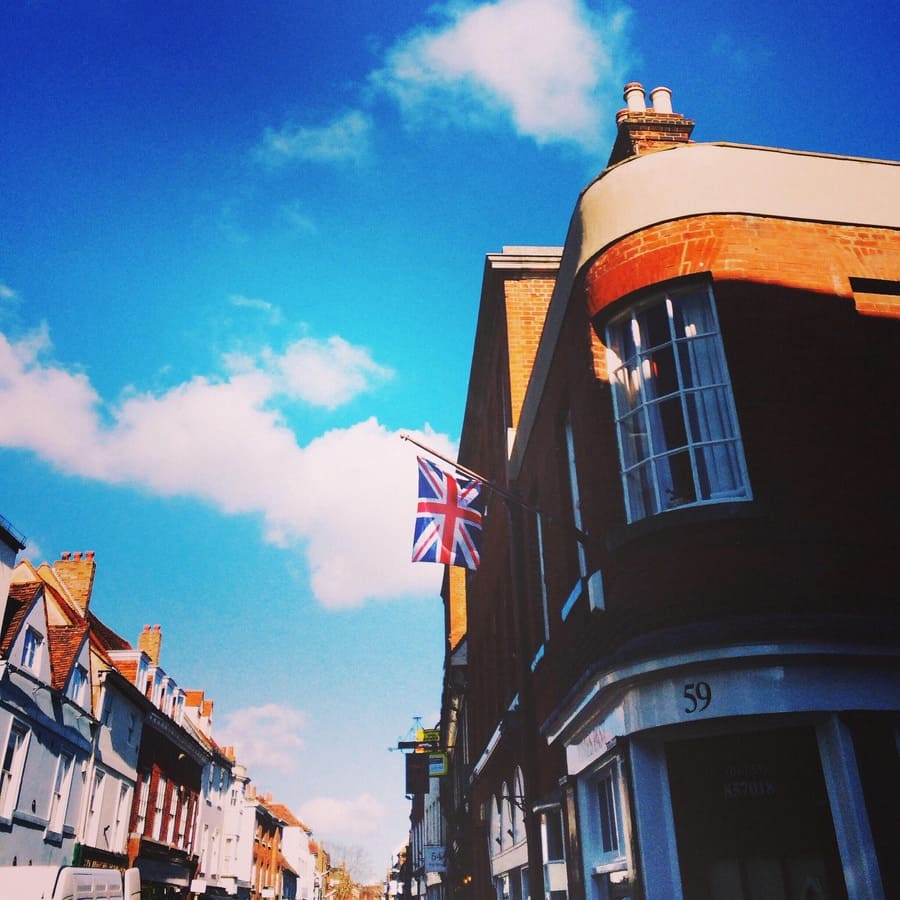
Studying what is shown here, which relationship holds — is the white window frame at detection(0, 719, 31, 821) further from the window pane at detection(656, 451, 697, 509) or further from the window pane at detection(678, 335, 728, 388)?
the window pane at detection(678, 335, 728, 388)

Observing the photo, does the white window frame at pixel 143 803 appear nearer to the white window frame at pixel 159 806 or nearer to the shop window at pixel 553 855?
the white window frame at pixel 159 806

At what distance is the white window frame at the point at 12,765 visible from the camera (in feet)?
62.6

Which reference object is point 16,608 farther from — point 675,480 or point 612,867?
point 675,480

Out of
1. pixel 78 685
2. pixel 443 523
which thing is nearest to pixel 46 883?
pixel 443 523

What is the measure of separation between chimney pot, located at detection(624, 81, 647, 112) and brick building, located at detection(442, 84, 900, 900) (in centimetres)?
335

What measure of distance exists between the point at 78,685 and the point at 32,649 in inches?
136

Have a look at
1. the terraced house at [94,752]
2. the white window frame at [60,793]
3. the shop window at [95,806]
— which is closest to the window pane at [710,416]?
the terraced house at [94,752]

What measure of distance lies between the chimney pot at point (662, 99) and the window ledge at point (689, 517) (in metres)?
7.33

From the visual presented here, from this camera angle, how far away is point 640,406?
7785 millimetres

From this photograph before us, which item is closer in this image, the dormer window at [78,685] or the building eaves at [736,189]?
the building eaves at [736,189]

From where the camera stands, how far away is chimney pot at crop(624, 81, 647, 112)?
37.8 ft

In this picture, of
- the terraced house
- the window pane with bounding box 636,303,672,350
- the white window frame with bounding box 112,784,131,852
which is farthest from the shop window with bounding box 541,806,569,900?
the white window frame with bounding box 112,784,131,852

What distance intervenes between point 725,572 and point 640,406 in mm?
1951

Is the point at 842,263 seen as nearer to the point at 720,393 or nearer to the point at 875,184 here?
the point at 875,184
